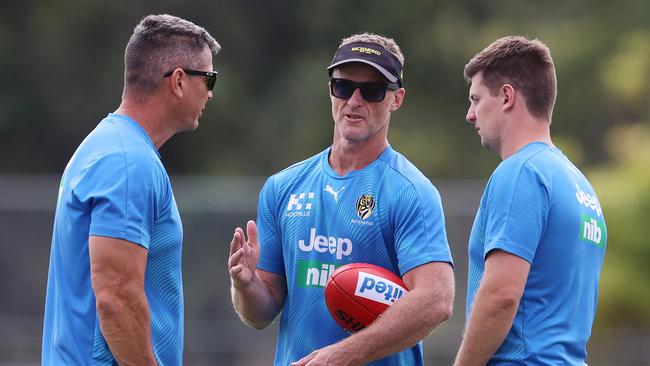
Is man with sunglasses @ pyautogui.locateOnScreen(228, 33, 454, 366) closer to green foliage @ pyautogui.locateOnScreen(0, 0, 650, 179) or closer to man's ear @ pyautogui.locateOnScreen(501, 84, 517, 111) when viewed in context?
man's ear @ pyautogui.locateOnScreen(501, 84, 517, 111)

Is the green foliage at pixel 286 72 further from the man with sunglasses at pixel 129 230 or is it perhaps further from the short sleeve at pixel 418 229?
the man with sunglasses at pixel 129 230

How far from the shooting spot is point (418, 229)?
494 cm

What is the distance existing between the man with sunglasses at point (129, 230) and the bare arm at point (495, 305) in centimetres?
134

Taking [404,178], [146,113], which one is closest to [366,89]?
[404,178]

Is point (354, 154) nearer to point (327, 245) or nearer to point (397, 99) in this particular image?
point (397, 99)

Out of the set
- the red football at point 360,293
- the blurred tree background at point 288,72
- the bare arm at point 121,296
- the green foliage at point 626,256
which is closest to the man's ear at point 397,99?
the red football at point 360,293

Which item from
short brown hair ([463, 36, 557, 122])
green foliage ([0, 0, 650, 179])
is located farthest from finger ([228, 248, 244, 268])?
green foliage ([0, 0, 650, 179])

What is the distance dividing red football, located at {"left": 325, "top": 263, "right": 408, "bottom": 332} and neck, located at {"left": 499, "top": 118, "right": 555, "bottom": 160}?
0.80 metres

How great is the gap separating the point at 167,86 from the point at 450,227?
7.56 m

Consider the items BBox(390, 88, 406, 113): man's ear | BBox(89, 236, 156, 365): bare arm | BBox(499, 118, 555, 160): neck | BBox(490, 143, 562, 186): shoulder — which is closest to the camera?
BBox(89, 236, 156, 365): bare arm

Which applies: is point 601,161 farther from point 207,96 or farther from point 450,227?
point 207,96

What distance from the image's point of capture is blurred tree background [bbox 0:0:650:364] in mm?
19203

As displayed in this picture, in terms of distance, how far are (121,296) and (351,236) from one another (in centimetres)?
123

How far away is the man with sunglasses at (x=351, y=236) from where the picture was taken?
15.9 ft
